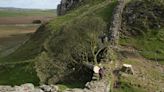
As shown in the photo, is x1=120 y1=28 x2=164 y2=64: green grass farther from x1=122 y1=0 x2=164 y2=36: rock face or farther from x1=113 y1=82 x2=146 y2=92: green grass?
x1=113 y1=82 x2=146 y2=92: green grass

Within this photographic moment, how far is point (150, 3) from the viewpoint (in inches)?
2309

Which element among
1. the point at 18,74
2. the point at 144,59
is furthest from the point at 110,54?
the point at 18,74

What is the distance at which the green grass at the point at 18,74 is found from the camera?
A: 46787 millimetres

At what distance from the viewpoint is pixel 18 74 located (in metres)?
49.5

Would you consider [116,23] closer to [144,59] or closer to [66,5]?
[144,59]

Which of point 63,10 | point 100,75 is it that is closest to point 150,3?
point 100,75

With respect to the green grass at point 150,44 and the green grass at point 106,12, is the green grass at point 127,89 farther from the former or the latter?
the green grass at point 106,12

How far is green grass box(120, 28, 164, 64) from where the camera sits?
47.6m

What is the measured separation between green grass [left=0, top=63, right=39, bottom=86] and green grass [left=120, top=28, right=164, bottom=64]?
1204 centimetres

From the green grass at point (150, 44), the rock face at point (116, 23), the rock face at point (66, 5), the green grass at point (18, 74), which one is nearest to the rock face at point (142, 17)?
the rock face at point (116, 23)

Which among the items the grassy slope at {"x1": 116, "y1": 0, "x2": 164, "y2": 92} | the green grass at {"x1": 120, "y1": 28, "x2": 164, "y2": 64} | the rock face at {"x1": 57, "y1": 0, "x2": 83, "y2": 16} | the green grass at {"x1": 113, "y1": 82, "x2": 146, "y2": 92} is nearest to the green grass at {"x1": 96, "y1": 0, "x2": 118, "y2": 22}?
the grassy slope at {"x1": 116, "y1": 0, "x2": 164, "y2": 92}

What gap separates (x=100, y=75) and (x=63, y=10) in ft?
249

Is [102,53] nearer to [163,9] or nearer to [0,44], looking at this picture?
[163,9]

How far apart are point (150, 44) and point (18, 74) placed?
53.8 ft
